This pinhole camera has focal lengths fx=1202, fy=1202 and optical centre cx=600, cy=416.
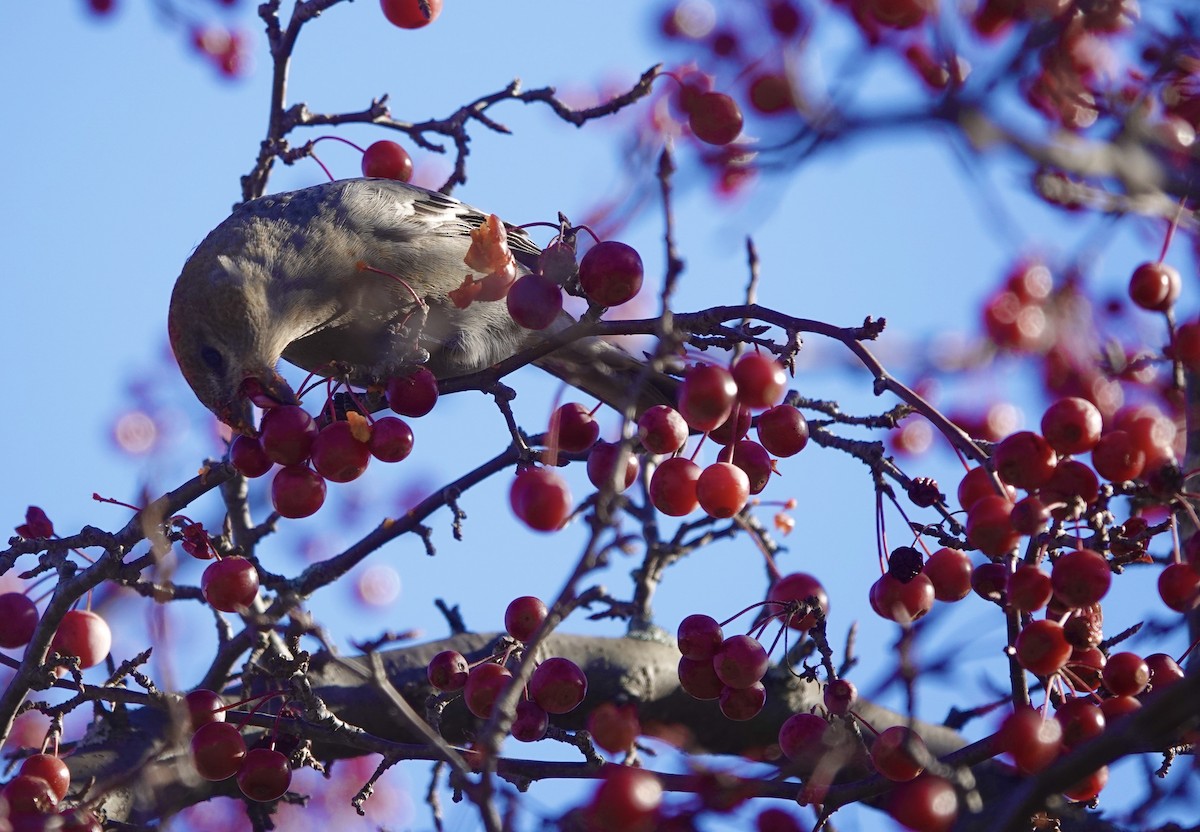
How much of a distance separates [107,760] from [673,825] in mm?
1893

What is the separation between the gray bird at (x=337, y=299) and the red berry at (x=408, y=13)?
0.81 m

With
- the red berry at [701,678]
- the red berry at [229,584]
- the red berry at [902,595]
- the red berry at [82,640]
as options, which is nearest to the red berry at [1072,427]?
the red berry at [902,595]

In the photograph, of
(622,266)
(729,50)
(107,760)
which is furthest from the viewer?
(729,50)

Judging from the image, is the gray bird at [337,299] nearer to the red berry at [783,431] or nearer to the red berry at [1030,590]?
the red berry at [783,431]

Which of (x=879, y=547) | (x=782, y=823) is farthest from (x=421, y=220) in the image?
(x=782, y=823)

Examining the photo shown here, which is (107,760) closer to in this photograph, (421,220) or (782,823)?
(782,823)

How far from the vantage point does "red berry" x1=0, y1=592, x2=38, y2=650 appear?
9.15 ft

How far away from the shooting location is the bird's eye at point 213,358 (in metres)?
3.91

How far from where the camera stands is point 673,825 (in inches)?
74.2

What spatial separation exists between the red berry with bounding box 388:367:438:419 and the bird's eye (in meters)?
1.33

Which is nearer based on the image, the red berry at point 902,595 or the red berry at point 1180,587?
the red berry at point 1180,587

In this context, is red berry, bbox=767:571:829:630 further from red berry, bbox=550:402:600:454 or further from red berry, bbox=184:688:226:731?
red berry, bbox=184:688:226:731

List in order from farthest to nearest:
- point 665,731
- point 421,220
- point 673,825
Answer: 1. point 421,220
2. point 665,731
3. point 673,825

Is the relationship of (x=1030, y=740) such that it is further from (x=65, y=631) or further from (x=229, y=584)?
(x=65, y=631)
